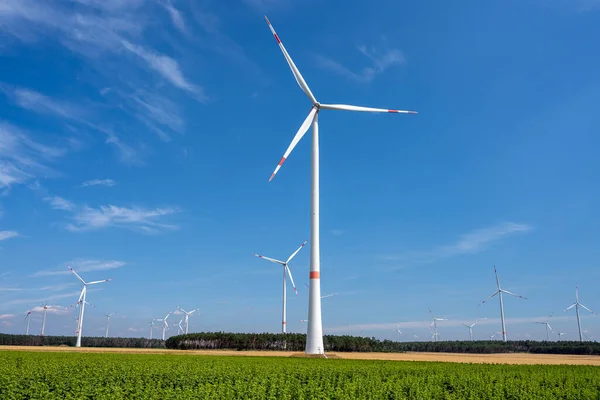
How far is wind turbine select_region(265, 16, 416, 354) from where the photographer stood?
52031 mm

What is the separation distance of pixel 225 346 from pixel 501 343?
73.0 metres

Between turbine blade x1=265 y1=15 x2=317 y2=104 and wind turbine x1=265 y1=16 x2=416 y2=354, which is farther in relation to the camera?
turbine blade x1=265 y1=15 x2=317 y2=104

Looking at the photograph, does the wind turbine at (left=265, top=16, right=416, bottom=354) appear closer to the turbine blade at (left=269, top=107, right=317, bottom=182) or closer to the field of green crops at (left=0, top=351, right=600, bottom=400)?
the turbine blade at (left=269, top=107, right=317, bottom=182)

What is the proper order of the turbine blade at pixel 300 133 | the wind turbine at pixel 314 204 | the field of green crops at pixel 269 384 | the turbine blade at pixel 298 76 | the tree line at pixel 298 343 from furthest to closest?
the tree line at pixel 298 343 < the turbine blade at pixel 298 76 < the turbine blade at pixel 300 133 < the wind turbine at pixel 314 204 < the field of green crops at pixel 269 384

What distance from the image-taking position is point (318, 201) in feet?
186

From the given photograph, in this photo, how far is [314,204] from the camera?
56.5 meters

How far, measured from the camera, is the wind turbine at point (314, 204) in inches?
2048

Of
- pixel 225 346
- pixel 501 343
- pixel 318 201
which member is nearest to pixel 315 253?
pixel 318 201

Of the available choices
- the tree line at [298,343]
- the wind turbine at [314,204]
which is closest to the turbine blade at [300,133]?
the wind turbine at [314,204]

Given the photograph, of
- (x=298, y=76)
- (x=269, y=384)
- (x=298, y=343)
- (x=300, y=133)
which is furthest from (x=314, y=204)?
(x=298, y=343)

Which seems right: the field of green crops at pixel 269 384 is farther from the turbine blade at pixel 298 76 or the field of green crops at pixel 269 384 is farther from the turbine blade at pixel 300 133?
the turbine blade at pixel 298 76

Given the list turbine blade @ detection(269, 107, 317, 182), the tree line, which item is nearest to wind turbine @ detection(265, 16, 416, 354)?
turbine blade @ detection(269, 107, 317, 182)

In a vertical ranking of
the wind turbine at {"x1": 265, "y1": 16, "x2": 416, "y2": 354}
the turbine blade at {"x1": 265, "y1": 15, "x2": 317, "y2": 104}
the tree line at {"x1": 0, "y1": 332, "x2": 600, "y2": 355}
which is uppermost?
the turbine blade at {"x1": 265, "y1": 15, "x2": 317, "y2": 104}

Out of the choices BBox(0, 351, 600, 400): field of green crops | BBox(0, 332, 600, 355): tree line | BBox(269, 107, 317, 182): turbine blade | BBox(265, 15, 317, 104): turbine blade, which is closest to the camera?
BBox(0, 351, 600, 400): field of green crops
